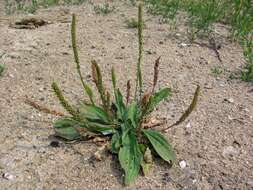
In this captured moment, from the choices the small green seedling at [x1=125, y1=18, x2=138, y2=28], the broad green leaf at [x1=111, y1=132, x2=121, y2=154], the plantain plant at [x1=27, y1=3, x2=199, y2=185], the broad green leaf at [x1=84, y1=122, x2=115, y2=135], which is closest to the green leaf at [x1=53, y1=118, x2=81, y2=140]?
the plantain plant at [x1=27, y1=3, x2=199, y2=185]

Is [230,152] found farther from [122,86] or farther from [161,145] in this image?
[122,86]

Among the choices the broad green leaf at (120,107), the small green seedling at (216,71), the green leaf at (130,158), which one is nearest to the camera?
the green leaf at (130,158)

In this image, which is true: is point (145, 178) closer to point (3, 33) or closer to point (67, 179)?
point (67, 179)

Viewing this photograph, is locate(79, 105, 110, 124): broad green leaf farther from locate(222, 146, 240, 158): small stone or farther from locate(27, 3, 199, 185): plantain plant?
locate(222, 146, 240, 158): small stone

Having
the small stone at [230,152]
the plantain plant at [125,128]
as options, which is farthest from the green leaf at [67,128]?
the small stone at [230,152]

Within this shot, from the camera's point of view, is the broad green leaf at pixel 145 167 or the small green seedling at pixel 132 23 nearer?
the broad green leaf at pixel 145 167

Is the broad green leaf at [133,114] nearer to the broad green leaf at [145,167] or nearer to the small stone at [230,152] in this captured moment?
the broad green leaf at [145,167]
